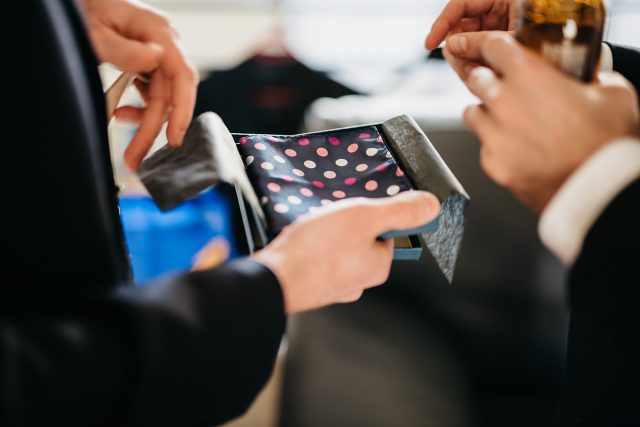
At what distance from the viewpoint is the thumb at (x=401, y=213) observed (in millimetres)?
669

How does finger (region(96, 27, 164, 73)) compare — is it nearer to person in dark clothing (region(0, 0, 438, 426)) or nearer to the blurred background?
person in dark clothing (region(0, 0, 438, 426))

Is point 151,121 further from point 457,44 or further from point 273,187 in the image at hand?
point 457,44

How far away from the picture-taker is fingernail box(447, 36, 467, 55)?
844mm

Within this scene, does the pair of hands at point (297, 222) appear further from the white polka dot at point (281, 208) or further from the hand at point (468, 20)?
the hand at point (468, 20)

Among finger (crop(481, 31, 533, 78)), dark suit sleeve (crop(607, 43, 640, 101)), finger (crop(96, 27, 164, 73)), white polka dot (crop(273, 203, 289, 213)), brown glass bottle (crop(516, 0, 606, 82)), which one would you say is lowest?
white polka dot (crop(273, 203, 289, 213))

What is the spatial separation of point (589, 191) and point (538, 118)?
0.31 ft

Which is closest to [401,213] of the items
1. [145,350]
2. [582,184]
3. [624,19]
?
[582,184]

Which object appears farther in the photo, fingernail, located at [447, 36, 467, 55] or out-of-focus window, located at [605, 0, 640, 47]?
out-of-focus window, located at [605, 0, 640, 47]

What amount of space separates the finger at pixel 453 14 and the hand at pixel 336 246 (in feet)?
1.26

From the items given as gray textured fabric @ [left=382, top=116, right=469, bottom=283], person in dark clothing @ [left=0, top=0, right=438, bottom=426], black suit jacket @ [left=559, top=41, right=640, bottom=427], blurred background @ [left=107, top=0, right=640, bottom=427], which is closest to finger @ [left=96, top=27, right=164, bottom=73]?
person in dark clothing @ [left=0, top=0, right=438, bottom=426]

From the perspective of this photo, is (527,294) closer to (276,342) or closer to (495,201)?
(495,201)

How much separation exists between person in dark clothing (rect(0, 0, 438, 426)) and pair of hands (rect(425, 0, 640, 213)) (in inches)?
10.5

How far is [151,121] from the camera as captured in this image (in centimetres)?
87

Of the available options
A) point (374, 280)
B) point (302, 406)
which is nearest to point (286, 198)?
point (374, 280)
